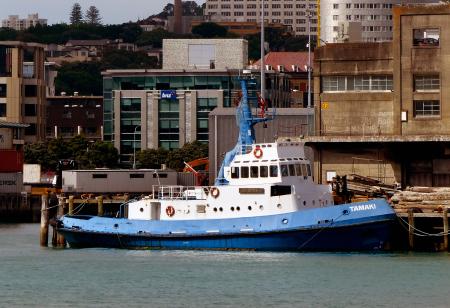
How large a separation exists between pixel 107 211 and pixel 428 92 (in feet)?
51.2

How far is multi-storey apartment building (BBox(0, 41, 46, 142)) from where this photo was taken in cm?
15388

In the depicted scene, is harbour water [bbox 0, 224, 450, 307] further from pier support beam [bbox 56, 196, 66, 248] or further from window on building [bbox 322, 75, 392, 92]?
window on building [bbox 322, 75, 392, 92]

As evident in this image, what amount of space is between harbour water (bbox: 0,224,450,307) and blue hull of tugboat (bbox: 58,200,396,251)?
69 cm

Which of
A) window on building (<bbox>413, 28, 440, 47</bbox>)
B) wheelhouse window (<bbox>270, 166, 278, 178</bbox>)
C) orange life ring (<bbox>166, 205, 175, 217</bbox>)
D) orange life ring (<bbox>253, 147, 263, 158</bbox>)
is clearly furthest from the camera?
window on building (<bbox>413, 28, 440, 47</bbox>)

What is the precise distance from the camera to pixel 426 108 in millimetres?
78000

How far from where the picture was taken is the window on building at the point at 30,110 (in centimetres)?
15900

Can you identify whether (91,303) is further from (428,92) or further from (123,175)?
(123,175)

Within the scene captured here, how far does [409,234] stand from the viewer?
68.7m

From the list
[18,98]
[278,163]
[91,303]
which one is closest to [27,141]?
[18,98]

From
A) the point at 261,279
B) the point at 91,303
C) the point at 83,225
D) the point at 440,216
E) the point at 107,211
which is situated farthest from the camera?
the point at 107,211

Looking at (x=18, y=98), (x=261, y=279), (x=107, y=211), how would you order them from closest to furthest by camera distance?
(x=261, y=279) < (x=107, y=211) < (x=18, y=98)

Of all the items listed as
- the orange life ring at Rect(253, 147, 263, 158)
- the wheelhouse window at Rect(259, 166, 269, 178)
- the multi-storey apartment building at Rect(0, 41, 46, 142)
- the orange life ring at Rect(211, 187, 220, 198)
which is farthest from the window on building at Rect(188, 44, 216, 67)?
the wheelhouse window at Rect(259, 166, 269, 178)

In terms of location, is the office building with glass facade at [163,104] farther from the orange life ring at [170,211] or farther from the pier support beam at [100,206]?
the orange life ring at [170,211]

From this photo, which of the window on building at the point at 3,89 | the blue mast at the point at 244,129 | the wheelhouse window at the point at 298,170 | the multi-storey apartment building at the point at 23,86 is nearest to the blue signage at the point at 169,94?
the multi-storey apartment building at the point at 23,86
